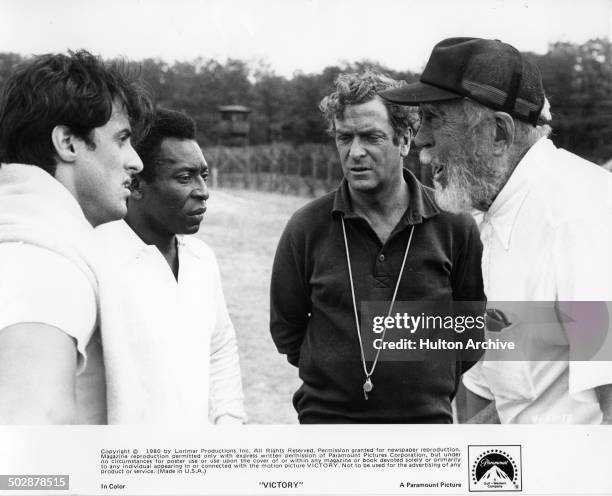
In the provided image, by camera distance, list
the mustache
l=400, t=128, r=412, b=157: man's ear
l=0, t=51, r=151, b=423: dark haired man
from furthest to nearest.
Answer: l=400, t=128, r=412, b=157: man's ear
the mustache
l=0, t=51, r=151, b=423: dark haired man

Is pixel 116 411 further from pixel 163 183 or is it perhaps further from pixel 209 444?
pixel 163 183

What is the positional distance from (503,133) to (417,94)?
0.84ft

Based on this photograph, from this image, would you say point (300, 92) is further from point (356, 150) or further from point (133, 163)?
point (133, 163)

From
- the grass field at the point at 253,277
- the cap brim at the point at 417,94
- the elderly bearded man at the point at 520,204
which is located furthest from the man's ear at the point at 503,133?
the grass field at the point at 253,277

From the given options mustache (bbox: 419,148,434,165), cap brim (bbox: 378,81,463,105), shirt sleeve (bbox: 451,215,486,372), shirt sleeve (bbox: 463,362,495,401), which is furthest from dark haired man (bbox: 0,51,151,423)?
shirt sleeve (bbox: 463,362,495,401)

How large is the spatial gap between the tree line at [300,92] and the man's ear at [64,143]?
51cm

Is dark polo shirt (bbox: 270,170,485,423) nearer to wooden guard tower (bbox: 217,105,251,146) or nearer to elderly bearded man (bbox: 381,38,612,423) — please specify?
elderly bearded man (bbox: 381,38,612,423)

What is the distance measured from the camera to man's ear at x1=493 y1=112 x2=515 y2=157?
73.2 inches

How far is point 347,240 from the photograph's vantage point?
1.95 metres

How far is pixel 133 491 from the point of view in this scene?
6.56ft

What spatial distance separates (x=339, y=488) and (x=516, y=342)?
661 millimetres

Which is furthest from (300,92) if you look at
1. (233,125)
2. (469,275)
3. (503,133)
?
(469,275)

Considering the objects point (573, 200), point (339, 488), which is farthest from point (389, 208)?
point (339, 488)

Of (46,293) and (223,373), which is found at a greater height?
(46,293)
